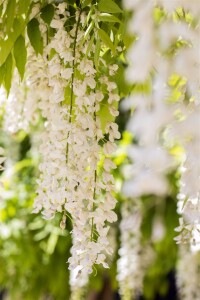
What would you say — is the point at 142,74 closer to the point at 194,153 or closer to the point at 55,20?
the point at 194,153

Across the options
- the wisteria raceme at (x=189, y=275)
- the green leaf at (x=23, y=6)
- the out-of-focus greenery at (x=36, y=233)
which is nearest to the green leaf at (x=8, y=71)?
the green leaf at (x=23, y=6)

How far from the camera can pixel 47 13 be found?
214cm

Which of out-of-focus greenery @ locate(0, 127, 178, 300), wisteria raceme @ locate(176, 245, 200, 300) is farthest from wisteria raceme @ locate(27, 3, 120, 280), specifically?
wisteria raceme @ locate(176, 245, 200, 300)

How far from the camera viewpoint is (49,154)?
2150mm

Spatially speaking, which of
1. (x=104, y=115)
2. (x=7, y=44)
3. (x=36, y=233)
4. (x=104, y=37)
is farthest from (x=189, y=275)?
(x=104, y=37)

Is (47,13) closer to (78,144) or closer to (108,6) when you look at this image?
(108,6)

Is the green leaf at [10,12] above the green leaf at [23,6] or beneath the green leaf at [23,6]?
beneath

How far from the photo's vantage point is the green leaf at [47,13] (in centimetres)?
213

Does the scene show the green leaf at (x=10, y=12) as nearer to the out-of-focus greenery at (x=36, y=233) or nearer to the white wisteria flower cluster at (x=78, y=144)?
the white wisteria flower cluster at (x=78, y=144)

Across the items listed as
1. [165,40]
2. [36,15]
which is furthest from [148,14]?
[36,15]

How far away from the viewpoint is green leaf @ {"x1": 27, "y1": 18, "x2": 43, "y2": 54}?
2.16m

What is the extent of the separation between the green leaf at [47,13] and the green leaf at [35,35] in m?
0.04

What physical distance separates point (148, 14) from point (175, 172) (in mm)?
3754

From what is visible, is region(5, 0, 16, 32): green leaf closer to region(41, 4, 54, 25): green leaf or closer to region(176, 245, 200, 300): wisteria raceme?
region(41, 4, 54, 25): green leaf
